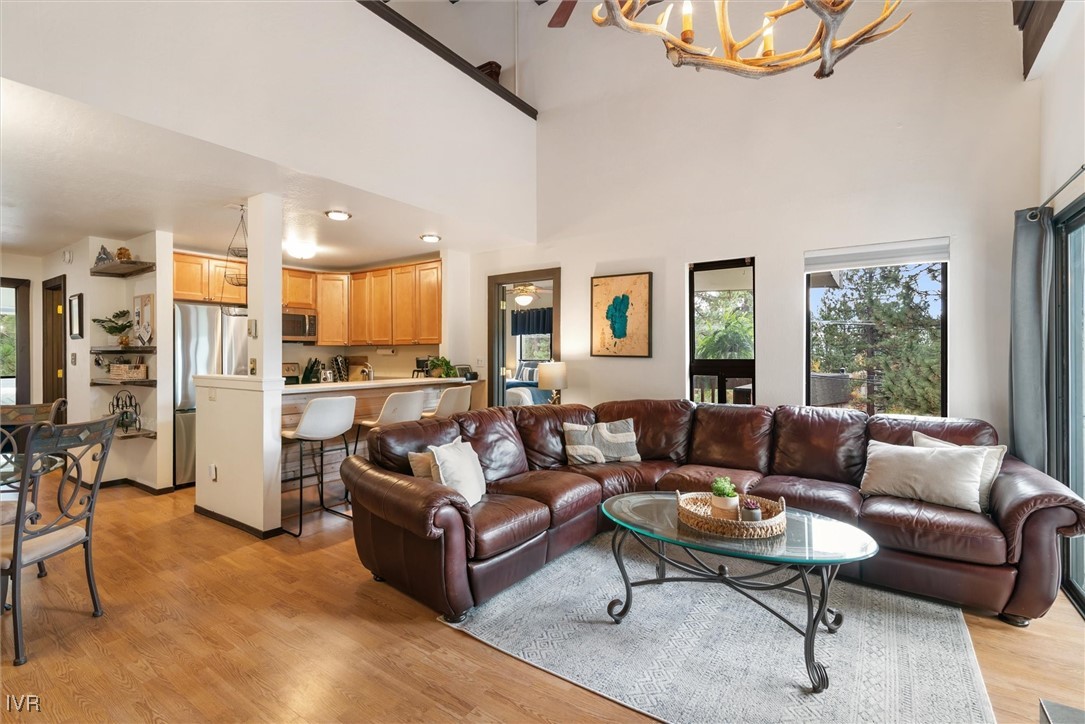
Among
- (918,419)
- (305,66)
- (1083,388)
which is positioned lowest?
(918,419)

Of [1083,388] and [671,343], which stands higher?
[671,343]

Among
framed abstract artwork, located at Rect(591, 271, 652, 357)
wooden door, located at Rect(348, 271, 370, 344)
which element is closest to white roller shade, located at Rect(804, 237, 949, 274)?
framed abstract artwork, located at Rect(591, 271, 652, 357)

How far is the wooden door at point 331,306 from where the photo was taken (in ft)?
21.4

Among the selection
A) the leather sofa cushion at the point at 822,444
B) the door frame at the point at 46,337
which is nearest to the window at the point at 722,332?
the leather sofa cushion at the point at 822,444

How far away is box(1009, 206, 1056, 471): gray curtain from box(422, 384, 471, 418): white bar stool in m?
3.96

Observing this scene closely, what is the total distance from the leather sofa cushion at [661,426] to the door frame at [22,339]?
6611 mm

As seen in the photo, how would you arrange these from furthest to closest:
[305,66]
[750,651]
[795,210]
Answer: [795,210] → [305,66] → [750,651]

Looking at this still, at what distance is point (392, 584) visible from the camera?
2789 millimetres

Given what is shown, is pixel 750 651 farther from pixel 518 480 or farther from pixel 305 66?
pixel 305 66

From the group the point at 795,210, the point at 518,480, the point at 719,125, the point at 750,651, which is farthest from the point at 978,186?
the point at 518,480

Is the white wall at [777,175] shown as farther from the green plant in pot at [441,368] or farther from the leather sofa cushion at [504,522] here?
the leather sofa cushion at [504,522]

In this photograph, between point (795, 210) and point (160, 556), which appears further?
point (795, 210)

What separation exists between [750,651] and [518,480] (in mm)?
1634

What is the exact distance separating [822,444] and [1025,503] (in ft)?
3.80
